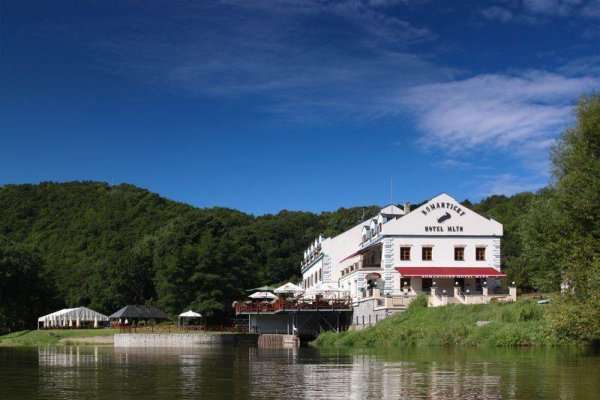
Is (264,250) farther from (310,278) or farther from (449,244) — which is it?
(449,244)

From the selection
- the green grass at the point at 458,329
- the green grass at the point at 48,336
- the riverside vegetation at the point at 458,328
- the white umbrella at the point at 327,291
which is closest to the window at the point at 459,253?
the white umbrella at the point at 327,291

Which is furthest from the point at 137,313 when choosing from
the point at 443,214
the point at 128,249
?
the point at 128,249

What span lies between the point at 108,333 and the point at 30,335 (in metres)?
8.35

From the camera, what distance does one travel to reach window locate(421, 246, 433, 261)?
55.7 meters

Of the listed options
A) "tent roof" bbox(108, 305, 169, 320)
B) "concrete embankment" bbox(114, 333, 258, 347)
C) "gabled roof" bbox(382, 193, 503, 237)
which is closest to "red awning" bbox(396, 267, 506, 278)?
"gabled roof" bbox(382, 193, 503, 237)

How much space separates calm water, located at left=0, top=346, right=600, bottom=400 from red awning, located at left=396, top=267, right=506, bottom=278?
23.8 meters

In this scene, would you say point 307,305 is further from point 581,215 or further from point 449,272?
point 581,215

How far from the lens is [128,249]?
299 feet

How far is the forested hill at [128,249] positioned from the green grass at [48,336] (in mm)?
7513

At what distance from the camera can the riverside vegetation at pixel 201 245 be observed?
29277 mm

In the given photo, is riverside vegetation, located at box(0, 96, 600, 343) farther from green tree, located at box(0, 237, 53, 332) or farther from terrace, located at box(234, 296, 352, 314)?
terrace, located at box(234, 296, 352, 314)

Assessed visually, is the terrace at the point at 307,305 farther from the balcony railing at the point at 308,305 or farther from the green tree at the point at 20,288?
the green tree at the point at 20,288

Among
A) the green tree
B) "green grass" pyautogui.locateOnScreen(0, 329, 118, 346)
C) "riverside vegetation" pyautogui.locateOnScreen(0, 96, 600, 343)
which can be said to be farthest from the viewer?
the green tree

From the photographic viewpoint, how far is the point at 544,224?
106ft
